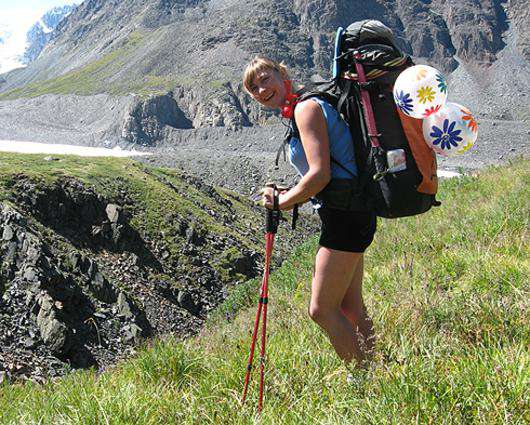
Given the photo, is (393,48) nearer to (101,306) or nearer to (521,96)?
(101,306)

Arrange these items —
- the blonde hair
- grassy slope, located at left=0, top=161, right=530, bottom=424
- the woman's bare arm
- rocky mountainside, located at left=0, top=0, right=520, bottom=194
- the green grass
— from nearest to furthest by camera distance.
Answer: grassy slope, located at left=0, top=161, right=530, bottom=424 < the woman's bare arm < the blonde hair < rocky mountainside, located at left=0, top=0, right=520, bottom=194 < the green grass

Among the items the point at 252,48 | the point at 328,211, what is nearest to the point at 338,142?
the point at 328,211

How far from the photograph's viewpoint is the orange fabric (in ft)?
10.1

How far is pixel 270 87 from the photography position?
11.4 feet

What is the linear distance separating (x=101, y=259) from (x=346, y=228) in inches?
671

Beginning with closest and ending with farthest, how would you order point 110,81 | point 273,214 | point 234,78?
point 273,214 → point 234,78 → point 110,81

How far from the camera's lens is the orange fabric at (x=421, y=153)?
3.09 metres

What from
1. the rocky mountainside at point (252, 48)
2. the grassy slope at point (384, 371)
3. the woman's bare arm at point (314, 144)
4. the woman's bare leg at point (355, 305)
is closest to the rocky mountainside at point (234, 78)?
the rocky mountainside at point (252, 48)

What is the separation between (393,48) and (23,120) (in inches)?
4379

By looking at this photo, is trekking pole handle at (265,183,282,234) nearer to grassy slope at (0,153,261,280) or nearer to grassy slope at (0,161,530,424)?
grassy slope at (0,161,530,424)

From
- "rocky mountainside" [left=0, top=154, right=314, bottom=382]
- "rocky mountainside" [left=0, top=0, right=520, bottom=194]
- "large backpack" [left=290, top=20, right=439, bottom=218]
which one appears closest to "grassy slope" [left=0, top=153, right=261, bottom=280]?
"rocky mountainside" [left=0, top=154, right=314, bottom=382]

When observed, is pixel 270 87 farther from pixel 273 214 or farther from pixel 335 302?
pixel 335 302

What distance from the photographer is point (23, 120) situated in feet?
336

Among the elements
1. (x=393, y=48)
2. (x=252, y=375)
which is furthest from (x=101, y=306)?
(x=393, y=48)
